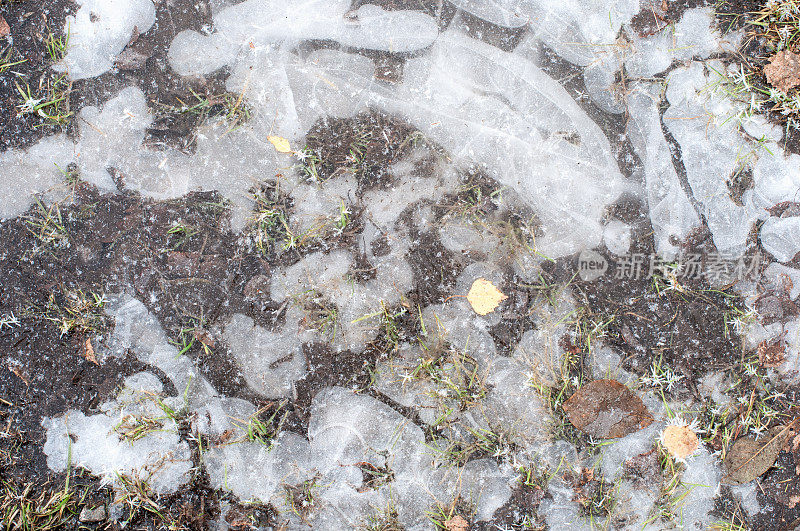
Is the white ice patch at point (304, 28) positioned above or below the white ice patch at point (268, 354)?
above

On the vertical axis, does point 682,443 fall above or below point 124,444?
above

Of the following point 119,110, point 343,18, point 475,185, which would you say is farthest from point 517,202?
point 119,110

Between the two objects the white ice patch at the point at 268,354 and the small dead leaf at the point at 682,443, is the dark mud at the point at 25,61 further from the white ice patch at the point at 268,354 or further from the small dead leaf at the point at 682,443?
the small dead leaf at the point at 682,443

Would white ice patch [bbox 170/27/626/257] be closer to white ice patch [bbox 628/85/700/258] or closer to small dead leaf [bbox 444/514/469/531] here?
white ice patch [bbox 628/85/700/258]

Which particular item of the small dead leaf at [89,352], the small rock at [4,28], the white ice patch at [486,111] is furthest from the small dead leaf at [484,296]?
the small rock at [4,28]

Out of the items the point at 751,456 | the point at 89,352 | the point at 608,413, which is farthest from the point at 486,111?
the point at 89,352

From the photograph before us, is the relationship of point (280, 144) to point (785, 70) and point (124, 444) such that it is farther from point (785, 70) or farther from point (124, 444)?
point (785, 70)

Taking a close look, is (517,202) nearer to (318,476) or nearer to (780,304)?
(780,304)
